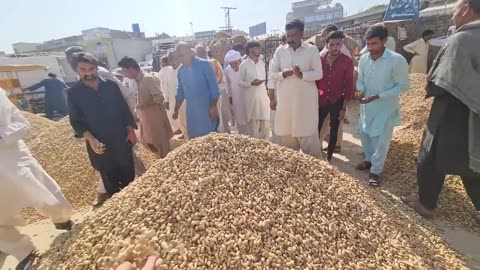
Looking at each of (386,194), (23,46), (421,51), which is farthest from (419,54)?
(23,46)

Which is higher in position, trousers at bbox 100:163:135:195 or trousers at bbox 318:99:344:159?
trousers at bbox 318:99:344:159

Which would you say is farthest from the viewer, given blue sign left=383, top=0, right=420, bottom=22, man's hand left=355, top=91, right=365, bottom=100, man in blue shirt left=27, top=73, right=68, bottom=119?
man in blue shirt left=27, top=73, right=68, bottom=119

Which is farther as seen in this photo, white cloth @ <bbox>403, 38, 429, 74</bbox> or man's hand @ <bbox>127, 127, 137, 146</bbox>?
white cloth @ <bbox>403, 38, 429, 74</bbox>

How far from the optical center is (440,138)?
2.46 metres

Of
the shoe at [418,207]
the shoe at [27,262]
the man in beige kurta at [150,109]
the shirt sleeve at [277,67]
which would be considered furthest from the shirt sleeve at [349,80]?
the shoe at [27,262]

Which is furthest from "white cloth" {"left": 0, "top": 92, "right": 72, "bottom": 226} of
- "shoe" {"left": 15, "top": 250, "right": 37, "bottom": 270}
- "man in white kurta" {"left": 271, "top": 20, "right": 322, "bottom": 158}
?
"man in white kurta" {"left": 271, "top": 20, "right": 322, "bottom": 158}

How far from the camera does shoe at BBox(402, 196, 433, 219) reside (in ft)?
8.93

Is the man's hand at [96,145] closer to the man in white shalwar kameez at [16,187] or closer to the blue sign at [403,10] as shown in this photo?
the man in white shalwar kameez at [16,187]

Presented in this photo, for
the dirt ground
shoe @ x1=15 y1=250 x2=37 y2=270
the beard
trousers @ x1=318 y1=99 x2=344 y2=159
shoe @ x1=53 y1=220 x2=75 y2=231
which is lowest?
the dirt ground

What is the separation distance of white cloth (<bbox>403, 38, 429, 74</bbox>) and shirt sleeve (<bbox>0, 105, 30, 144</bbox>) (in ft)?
28.1

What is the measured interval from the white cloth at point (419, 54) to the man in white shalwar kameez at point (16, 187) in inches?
337

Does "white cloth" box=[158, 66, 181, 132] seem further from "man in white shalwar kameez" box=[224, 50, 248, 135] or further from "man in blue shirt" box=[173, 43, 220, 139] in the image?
"man in blue shirt" box=[173, 43, 220, 139]

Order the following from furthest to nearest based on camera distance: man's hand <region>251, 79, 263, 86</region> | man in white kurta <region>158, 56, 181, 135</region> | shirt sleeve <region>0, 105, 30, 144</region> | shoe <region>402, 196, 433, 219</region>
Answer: man in white kurta <region>158, 56, 181, 135</region> < man's hand <region>251, 79, 263, 86</region> < shoe <region>402, 196, 433, 219</region> < shirt sleeve <region>0, 105, 30, 144</region>

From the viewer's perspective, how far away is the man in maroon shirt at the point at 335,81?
141 inches
